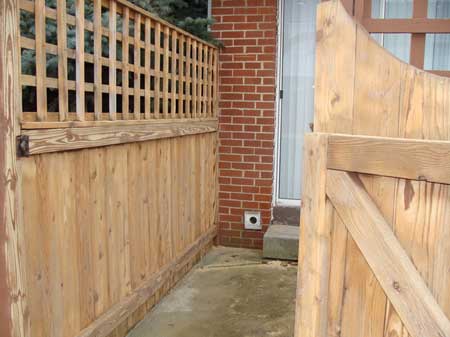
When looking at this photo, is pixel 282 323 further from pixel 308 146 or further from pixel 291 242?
pixel 308 146

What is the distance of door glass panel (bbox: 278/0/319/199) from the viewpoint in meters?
4.79

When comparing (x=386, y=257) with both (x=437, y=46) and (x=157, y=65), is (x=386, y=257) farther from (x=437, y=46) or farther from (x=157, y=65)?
(x=437, y=46)

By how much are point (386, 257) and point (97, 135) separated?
67.1 inches

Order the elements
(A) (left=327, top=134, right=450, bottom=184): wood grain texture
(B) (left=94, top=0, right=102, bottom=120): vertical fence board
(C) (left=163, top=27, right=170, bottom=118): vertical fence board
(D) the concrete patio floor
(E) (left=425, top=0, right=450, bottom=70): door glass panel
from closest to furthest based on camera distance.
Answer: (A) (left=327, top=134, right=450, bottom=184): wood grain texture
(B) (left=94, top=0, right=102, bottom=120): vertical fence board
(D) the concrete patio floor
(C) (left=163, top=27, right=170, bottom=118): vertical fence board
(E) (left=425, top=0, right=450, bottom=70): door glass panel

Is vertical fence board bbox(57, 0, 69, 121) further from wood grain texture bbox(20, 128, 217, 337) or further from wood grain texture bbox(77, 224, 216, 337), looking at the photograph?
wood grain texture bbox(77, 224, 216, 337)

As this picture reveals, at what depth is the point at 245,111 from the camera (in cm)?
490

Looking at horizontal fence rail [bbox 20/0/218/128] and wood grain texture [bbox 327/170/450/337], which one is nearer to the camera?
wood grain texture [bbox 327/170/450/337]

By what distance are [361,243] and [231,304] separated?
2.43 m

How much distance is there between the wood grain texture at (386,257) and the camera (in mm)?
1312

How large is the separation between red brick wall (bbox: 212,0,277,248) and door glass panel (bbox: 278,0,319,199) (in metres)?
0.17

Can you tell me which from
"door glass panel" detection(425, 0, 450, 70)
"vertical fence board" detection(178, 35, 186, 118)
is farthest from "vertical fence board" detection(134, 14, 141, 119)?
"door glass panel" detection(425, 0, 450, 70)

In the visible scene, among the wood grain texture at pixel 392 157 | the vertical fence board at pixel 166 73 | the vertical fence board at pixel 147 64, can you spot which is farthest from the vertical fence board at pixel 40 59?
the vertical fence board at pixel 166 73

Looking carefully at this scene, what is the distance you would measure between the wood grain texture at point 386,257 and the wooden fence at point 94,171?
127cm

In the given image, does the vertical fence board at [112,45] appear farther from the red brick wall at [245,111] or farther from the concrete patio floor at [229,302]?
the red brick wall at [245,111]
